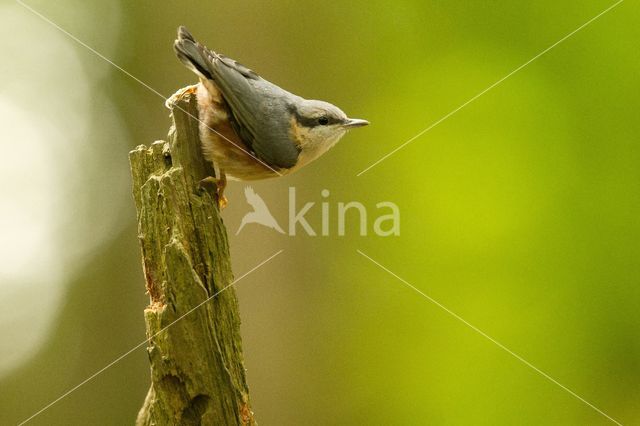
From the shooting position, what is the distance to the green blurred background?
11.2 feet

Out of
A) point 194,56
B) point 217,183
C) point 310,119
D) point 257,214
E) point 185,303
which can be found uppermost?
point 194,56

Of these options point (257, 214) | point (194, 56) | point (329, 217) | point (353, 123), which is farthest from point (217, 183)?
point (329, 217)

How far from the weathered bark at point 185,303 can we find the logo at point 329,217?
2239 millimetres

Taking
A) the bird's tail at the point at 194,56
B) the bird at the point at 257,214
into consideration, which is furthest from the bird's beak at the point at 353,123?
the bird at the point at 257,214

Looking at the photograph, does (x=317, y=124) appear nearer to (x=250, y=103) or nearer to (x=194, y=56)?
(x=250, y=103)

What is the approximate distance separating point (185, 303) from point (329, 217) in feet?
10.5

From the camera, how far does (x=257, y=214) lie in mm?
5004

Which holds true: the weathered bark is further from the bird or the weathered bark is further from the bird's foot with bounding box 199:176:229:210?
the bird

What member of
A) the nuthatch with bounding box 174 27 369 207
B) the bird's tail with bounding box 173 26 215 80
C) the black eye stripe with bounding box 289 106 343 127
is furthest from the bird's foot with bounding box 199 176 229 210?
the black eye stripe with bounding box 289 106 343 127

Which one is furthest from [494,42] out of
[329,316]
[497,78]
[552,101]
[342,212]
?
[329,316]

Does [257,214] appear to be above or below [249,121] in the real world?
below

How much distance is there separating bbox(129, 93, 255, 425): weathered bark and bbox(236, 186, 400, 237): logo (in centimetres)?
224

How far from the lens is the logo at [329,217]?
4.92m

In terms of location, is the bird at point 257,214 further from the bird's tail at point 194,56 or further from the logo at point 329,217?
the bird's tail at point 194,56
